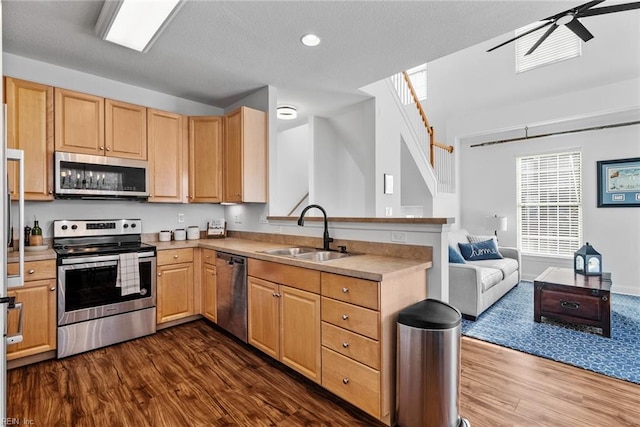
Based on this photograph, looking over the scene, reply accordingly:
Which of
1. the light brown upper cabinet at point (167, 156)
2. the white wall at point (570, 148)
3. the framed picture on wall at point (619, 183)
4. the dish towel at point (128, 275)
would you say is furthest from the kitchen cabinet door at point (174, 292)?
the framed picture on wall at point (619, 183)

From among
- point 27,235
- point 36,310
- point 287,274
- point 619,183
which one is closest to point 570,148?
point 619,183

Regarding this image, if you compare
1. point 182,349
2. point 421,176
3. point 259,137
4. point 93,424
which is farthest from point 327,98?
point 93,424

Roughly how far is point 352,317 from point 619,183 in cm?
527

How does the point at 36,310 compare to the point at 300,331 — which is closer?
the point at 300,331

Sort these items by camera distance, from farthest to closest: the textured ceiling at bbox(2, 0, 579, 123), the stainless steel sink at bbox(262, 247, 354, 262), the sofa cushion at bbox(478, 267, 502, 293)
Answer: the sofa cushion at bbox(478, 267, 502, 293) → the stainless steel sink at bbox(262, 247, 354, 262) → the textured ceiling at bbox(2, 0, 579, 123)

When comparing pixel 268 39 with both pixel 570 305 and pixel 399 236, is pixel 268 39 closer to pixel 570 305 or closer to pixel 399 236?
pixel 399 236

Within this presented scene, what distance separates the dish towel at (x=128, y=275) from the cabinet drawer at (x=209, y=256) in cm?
63

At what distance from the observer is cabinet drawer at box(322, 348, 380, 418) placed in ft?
5.98

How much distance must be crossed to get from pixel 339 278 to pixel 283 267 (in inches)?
22.2

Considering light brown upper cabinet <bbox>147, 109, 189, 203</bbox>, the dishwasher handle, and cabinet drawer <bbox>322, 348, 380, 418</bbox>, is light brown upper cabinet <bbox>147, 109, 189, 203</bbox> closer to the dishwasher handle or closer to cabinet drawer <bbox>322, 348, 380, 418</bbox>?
the dishwasher handle

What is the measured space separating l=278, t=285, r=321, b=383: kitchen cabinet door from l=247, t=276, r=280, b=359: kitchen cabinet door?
0.24ft

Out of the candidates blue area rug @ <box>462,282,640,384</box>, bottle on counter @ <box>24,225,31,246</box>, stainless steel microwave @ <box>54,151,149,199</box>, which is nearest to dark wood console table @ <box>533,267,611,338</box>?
blue area rug @ <box>462,282,640,384</box>

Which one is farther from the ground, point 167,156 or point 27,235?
point 167,156

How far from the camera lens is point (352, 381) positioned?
1.92 meters
